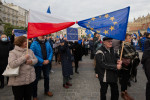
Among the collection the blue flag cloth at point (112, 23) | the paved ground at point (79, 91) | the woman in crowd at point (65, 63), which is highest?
the blue flag cloth at point (112, 23)

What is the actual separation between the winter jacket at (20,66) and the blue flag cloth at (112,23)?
1.62 meters

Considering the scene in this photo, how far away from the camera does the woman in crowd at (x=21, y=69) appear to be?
267 cm

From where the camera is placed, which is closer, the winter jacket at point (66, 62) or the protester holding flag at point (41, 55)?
the protester holding flag at point (41, 55)

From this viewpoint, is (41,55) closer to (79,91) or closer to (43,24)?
(43,24)

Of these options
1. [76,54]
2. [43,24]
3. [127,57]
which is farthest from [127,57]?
[76,54]

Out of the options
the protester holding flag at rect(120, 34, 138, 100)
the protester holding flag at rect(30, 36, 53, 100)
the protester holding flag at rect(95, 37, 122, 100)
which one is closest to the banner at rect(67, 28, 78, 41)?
the protester holding flag at rect(30, 36, 53, 100)

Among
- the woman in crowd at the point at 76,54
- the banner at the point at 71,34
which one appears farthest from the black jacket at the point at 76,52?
the banner at the point at 71,34

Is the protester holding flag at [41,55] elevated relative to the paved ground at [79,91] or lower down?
elevated

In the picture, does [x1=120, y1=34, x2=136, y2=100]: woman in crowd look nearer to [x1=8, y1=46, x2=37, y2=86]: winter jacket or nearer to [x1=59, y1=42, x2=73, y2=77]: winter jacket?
[x1=59, y1=42, x2=73, y2=77]: winter jacket

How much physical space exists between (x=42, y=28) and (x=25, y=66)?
1.03 m

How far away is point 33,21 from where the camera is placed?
305cm

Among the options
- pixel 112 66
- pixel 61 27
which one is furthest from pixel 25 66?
pixel 112 66

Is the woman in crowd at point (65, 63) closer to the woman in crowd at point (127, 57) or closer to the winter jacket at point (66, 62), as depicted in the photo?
the winter jacket at point (66, 62)

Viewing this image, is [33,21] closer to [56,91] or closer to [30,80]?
[30,80]
